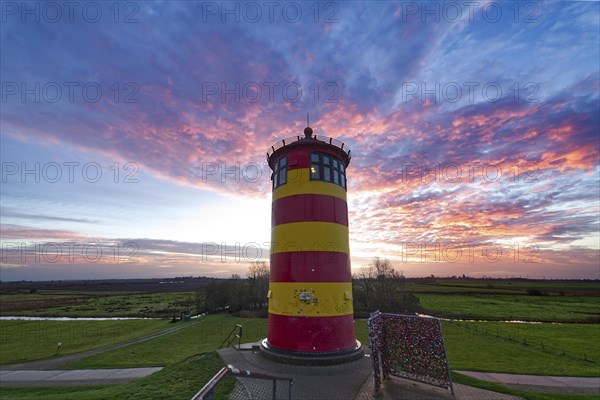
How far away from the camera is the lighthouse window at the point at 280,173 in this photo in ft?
51.6

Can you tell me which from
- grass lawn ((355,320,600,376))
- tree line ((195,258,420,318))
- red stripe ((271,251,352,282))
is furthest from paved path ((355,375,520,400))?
tree line ((195,258,420,318))

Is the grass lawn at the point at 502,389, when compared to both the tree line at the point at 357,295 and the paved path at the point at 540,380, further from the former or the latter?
the tree line at the point at 357,295

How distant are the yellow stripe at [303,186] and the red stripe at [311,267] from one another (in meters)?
2.88

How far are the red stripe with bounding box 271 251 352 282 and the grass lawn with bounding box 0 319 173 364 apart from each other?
2432cm

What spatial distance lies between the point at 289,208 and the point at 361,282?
49.7 m

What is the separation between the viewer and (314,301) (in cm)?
1386

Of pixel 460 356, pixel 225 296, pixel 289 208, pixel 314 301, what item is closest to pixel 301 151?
pixel 289 208

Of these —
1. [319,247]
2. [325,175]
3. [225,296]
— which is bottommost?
[225,296]

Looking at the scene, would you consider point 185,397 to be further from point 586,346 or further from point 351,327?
point 586,346

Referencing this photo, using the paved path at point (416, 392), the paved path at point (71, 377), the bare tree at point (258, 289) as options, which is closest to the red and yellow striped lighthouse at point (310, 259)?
the paved path at point (416, 392)

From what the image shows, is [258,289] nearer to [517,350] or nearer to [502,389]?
[517,350]

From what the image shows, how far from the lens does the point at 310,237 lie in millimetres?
14367

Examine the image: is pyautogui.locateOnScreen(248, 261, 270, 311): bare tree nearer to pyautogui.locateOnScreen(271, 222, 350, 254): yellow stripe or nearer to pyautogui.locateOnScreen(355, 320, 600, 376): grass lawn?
pyautogui.locateOnScreen(355, 320, 600, 376): grass lawn

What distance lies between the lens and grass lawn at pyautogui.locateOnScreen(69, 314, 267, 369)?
72.6 feet
